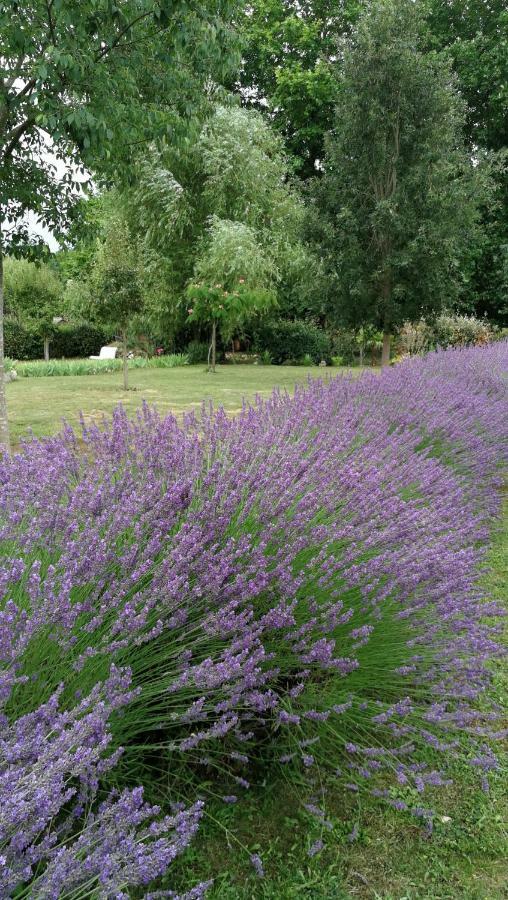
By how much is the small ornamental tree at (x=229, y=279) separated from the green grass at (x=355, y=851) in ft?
49.7

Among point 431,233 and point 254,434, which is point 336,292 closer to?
point 431,233

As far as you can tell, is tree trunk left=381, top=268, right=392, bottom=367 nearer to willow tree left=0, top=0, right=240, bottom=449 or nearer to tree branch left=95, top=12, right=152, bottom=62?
willow tree left=0, top=0, right=240, bottom=449

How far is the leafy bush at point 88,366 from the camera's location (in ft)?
58.3

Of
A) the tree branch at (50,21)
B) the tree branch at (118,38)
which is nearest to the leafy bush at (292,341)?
the tree branch at (118,38)

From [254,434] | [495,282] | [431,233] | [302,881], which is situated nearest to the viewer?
[302,881]

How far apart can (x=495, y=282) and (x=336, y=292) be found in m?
14.7

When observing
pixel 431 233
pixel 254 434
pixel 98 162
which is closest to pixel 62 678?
pixel 254 434

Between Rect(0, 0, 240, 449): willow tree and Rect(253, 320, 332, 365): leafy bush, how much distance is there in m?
17.3

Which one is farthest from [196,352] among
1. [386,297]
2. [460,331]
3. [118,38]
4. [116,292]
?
[118,38]

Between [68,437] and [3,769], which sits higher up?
[68,437]

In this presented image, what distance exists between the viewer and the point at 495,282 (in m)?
25.4

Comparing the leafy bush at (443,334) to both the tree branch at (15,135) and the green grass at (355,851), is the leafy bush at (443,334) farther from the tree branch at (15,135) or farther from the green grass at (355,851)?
the green grass at (355,851)

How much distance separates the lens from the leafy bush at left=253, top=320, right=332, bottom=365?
2359 cm

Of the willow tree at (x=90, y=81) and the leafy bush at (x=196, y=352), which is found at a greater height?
the willow tree at (x=90, y=81)
